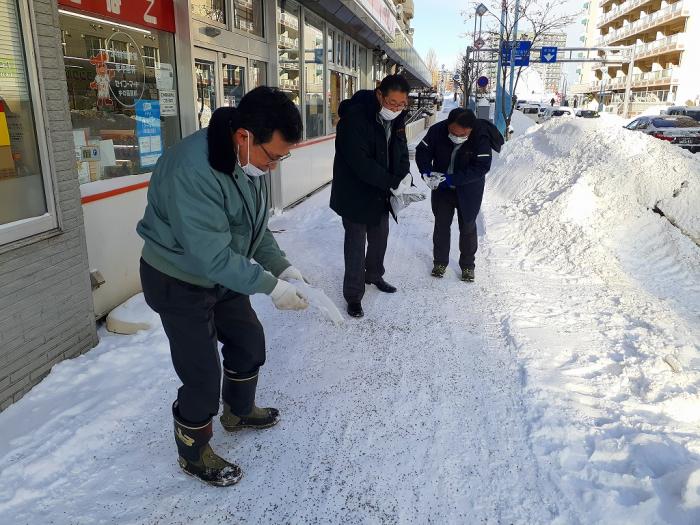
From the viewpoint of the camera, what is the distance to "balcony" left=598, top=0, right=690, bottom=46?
155 ft

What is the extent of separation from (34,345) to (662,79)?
59.8 metres

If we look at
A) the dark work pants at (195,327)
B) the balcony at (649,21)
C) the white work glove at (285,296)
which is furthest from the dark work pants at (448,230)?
the balcony at (649,21)

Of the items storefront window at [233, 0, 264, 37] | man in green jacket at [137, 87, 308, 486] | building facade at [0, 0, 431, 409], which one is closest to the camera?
man in green jacket at [137, 87, 308, 486]

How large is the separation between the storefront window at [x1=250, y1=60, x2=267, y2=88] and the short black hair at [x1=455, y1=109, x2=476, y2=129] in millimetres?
3681

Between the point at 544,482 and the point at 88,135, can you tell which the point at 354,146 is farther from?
the point at 544,482

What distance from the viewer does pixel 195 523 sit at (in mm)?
2371

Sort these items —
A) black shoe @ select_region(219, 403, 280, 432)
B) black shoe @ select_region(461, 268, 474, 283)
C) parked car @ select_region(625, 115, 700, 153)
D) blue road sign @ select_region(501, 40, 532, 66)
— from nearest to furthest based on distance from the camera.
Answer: black shoe @ select_region(219, 403, 280, 432), black shoe @ select_region(461, 268, 474, 283), parked car @ select_region(625, 115, 700, 153), blue road sign @ select_region(501, 40, 532, 66)

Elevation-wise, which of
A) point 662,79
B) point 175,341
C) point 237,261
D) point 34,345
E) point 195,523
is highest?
point 662,79

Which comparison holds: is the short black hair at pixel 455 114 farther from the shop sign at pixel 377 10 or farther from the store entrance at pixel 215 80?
the shop sign at pixel 377 10

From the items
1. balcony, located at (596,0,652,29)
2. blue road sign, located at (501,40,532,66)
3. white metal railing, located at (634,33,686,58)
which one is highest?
balcony, located at (596,0,652,29)

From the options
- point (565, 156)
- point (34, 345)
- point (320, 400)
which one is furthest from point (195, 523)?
point (565, 156)

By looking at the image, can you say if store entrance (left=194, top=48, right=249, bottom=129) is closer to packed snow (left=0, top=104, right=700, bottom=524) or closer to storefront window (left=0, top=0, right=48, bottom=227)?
packed snow (left=0, top=104, right=700, bottom=524)

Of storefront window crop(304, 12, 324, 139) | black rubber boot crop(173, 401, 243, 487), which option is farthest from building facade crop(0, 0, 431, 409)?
storefront window crop(304, 12, 324, 139)

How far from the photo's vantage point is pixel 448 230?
552cm
